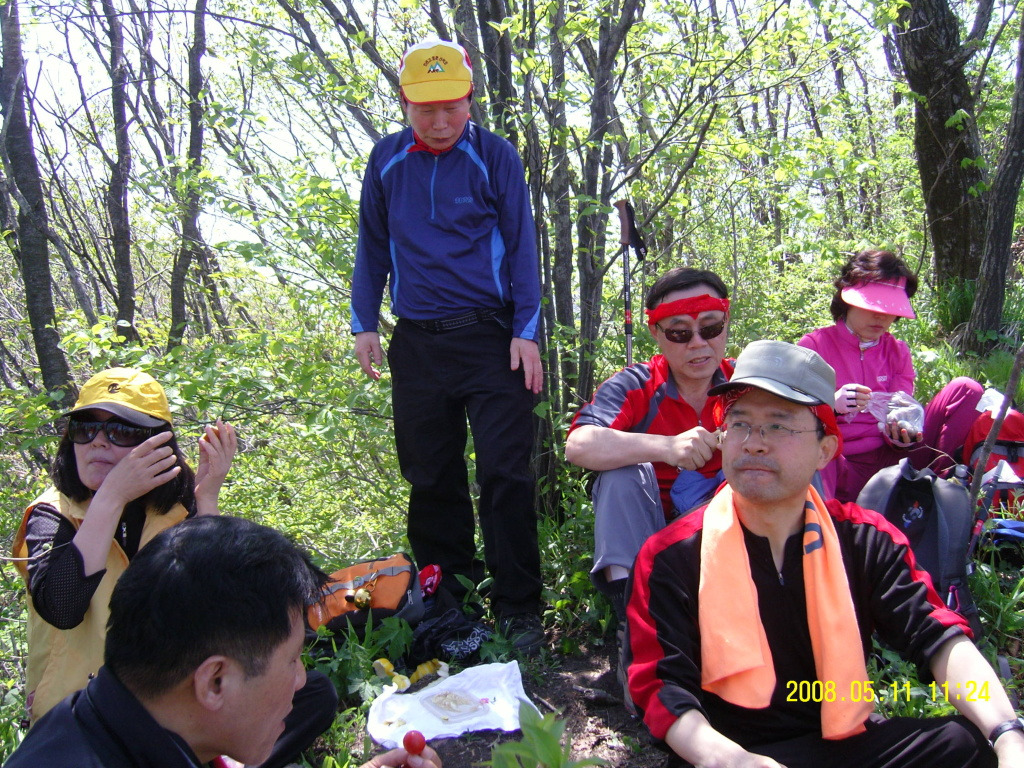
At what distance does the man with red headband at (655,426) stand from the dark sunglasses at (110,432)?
5.19ft

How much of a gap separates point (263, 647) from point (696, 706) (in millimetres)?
1057

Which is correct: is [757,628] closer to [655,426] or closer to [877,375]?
[655,426]

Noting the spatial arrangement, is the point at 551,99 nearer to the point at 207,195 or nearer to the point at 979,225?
the point at 207,195

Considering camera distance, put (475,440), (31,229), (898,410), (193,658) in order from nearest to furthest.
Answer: (193,658), (475,440), (898,410), (31,229)

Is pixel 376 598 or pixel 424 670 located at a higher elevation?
pixel 376 598

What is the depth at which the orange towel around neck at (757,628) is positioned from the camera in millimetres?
1968

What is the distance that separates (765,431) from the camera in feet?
7.11

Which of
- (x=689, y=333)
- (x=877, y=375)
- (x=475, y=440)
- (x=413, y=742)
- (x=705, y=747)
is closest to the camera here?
(x=413, y=742)

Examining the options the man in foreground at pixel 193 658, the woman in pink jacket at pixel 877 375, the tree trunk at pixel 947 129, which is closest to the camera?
the man in foreground at pixel 193 658

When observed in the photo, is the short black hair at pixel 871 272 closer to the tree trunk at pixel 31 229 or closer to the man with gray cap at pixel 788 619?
the man with gray cap at pixel 788 619

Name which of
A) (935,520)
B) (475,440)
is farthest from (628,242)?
(935,520)

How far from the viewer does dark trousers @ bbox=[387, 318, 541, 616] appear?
329 centimetres

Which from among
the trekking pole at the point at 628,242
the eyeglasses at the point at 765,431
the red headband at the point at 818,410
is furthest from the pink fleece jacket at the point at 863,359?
the eyeglasses at the point at 765,431

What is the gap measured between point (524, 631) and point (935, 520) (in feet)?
5.51
